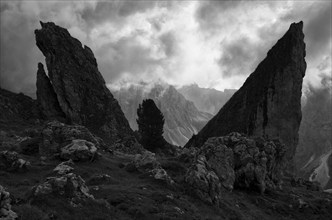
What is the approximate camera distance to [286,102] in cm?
13638

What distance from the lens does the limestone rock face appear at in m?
130

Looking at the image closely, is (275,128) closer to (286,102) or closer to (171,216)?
(286,102)

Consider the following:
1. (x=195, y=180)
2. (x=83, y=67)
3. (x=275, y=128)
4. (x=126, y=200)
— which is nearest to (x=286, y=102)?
(x=275, y=128)

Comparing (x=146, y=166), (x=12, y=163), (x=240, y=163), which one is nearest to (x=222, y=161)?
(x=240, y=163)

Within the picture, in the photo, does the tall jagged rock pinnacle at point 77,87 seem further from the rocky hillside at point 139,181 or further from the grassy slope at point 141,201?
the grassy slope at point 141,201

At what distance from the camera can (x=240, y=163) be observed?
61.4 metres

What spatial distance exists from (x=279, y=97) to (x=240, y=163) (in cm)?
8280

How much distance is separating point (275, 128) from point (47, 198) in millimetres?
119634

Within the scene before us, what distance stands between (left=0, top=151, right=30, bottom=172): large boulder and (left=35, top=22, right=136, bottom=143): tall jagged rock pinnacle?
247 ft

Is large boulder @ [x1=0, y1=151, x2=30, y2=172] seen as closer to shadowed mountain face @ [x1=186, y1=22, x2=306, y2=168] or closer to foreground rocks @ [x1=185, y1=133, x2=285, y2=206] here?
foreground rocks @ [x1=185, y1=133, x2=285, y2=206]

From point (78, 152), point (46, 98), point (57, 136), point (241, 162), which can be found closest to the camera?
point (78, 152)

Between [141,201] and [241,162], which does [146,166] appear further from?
[241,162]

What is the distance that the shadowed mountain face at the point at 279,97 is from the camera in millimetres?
136375

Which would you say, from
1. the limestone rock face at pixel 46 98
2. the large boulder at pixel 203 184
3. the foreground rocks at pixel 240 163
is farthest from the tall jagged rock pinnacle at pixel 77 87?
the large boulder at pixel 203 184
